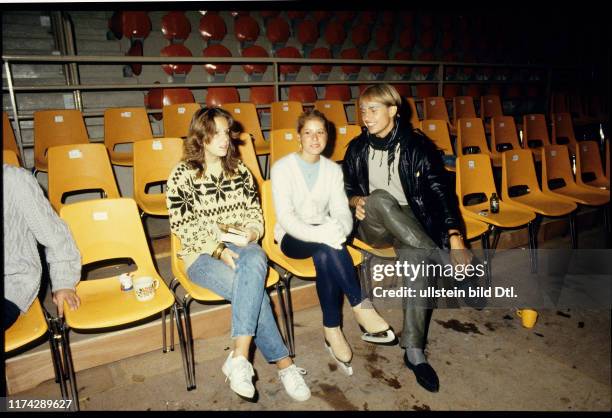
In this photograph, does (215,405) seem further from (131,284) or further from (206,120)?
(206,120)

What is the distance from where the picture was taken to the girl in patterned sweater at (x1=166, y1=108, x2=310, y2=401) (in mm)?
1906

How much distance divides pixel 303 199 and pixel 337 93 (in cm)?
468

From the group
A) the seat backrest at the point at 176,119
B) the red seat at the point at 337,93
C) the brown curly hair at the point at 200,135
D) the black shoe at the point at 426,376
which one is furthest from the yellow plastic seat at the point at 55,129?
the red seat at the point at 337,93

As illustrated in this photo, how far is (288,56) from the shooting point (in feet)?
21.9

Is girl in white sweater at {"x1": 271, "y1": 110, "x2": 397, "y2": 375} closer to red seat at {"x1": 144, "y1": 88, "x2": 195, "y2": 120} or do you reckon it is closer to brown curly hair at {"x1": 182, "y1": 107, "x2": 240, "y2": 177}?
brown curly hair at {"x1": 182, "y1": 107, "x2": 240, "y2": 177}

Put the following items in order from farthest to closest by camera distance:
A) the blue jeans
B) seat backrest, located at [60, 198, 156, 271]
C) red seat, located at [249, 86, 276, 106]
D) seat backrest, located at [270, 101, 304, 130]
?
red seat, located at [249, 86, 276, 106] → seat backrest, located at [270, 101, 304, 130] → seat backrest, located at [60, 198, 156, 271] → the blue jeans

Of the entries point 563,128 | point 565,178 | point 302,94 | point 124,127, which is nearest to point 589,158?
point 565,178

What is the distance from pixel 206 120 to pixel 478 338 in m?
2.12

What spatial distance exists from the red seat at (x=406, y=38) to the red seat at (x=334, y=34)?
1418mm

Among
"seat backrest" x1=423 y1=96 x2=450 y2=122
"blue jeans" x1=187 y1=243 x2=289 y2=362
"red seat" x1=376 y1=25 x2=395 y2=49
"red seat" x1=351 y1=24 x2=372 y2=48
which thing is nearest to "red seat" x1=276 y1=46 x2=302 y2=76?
"red seat" x1=351 y1=24 x2=372 y2=48

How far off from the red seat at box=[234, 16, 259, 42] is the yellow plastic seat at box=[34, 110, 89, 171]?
3.54 meters

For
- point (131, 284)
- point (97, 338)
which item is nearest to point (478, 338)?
point (131, 284)

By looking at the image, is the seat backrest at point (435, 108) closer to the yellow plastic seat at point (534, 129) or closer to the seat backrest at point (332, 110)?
the yellow plastic seat at point (534, 129)

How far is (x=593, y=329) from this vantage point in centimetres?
253
